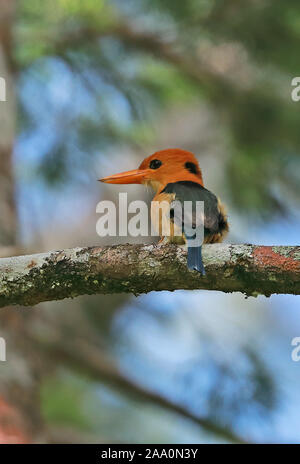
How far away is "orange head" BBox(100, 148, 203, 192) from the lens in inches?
187

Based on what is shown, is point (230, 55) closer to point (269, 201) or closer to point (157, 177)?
point (269, 201)

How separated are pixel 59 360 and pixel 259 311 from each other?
456cm

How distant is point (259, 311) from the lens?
9805 millimetres

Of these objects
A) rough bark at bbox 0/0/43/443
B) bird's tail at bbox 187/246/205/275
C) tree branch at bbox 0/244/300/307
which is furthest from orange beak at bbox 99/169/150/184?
bird's tail at bbox 187/246/205/275

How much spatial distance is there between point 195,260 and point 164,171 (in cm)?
187

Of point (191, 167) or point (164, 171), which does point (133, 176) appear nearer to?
point (164, 171)

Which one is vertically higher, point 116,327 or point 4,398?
point 116,327

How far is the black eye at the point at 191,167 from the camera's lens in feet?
15.8

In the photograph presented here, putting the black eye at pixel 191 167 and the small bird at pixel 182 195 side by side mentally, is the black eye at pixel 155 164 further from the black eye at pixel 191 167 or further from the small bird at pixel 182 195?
the black eye at pixel 191 167

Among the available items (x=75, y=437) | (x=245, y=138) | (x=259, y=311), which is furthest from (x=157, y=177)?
(x=259, y=311)

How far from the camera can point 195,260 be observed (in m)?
2.97

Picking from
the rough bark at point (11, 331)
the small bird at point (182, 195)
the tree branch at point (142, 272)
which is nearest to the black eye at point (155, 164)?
the small bird at point (182, 195)

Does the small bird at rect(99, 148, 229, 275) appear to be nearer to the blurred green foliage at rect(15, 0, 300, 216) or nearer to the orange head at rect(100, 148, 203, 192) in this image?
the orange head at rect(100, 148, 203, 192)

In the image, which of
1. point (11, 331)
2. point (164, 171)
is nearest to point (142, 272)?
point (164, 171)
